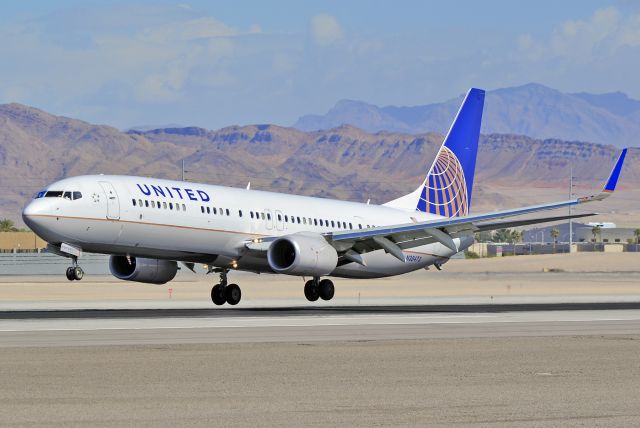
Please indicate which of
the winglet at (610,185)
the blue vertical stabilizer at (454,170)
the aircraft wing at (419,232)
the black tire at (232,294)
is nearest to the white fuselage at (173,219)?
the black tire at (232,294)

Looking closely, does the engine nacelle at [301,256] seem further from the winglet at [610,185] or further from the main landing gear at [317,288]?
the winglet at [610,185]

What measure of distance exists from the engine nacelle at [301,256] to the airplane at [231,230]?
0.04 m

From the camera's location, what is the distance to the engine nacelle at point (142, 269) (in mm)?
49125

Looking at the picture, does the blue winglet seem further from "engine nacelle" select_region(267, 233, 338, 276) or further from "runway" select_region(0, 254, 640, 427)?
"engine nacelle" select_region(267, 233, 338, 276)

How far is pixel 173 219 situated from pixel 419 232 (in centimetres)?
1032

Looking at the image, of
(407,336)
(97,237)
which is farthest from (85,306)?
(407,336)

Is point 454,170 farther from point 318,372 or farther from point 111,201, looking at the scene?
point 318,372

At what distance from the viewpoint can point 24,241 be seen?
158 metres

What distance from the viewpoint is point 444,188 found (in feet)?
202

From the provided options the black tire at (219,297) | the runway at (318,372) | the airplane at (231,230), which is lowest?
the runway at (318,372)

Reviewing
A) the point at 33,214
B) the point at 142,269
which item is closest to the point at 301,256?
the point at 142,269

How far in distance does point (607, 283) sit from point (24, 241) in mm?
97180

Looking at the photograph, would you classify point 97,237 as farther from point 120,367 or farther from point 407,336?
point 120,367

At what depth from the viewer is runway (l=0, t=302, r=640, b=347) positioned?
1199 inches
